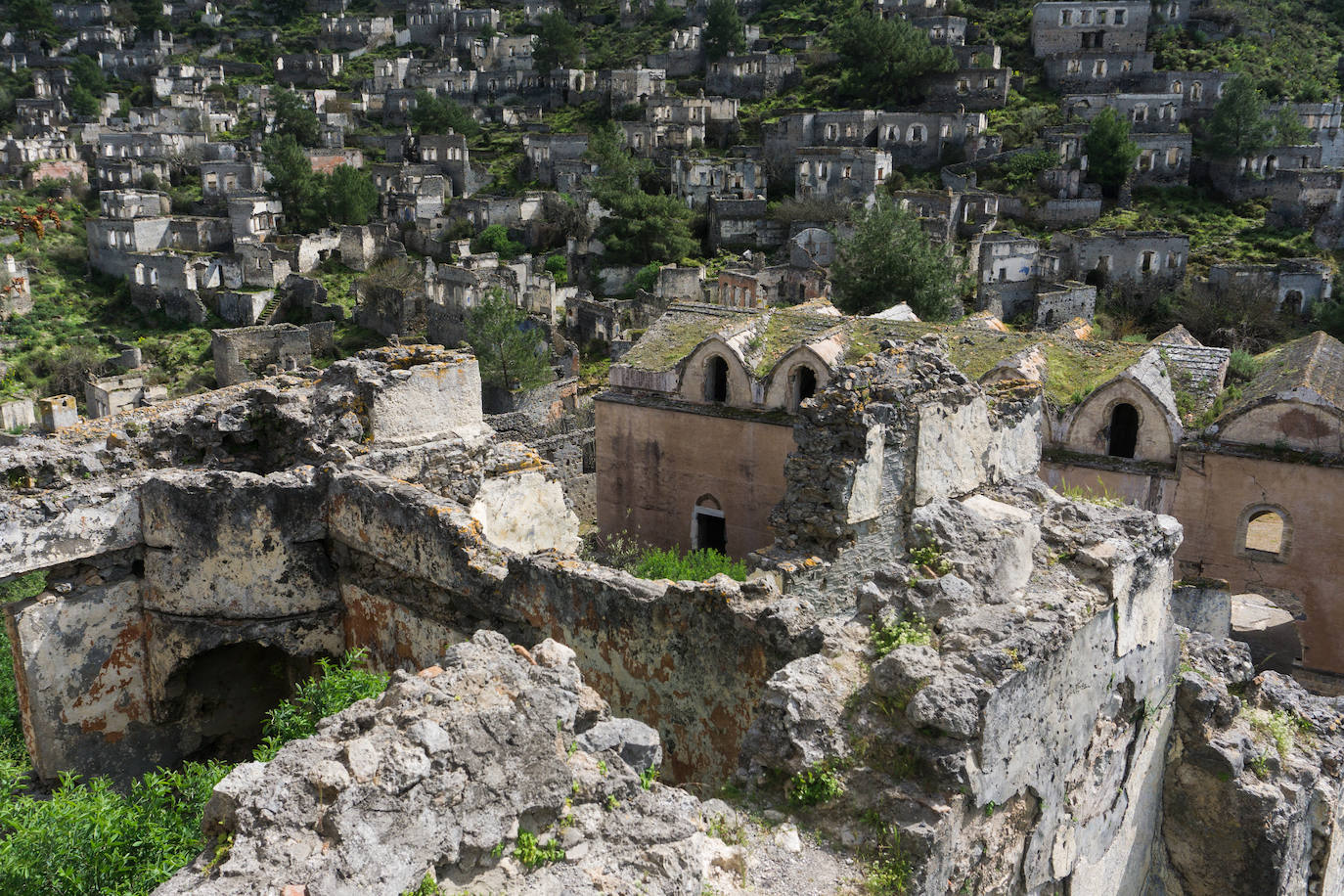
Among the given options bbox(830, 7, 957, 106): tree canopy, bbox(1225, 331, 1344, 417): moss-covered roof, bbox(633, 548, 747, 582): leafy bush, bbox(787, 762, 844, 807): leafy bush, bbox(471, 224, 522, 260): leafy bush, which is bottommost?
bbox(471, 224, 522, 260): leafy bush

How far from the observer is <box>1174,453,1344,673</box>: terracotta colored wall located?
16703mm

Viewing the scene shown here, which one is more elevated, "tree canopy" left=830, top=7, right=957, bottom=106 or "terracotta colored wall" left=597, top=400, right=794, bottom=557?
"tree canopy" left=830, top=7, right=957, bottom=106

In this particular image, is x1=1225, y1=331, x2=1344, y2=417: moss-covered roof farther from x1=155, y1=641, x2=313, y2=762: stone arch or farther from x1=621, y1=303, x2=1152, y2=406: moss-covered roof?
x1=155, y1=641, x2=313, y2=762: stone arch

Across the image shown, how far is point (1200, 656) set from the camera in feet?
29.9

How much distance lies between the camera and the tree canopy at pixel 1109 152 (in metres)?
53.9

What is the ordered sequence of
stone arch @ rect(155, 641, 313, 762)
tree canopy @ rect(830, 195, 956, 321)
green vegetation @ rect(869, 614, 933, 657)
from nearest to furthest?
green vegetation @ rect(869, 614, 933, 657)
stone arch @ rect(155, 641, 313, 762)
tree canopy @ rect(830, 195, 956, 321)

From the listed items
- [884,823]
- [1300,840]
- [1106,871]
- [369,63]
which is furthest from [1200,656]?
[369,63]

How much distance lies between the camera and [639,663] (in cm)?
844

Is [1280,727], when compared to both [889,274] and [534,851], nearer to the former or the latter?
[534,851]

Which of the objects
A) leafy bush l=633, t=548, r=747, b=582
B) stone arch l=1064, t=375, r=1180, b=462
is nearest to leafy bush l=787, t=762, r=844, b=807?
leafy bush l=633, t=548, r=747, b=582

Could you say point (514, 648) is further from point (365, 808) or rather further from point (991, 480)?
point (991, 480)

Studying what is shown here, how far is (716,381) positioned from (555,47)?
7151 cm

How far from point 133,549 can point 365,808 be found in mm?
7091

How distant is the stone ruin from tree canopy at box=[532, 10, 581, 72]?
77920mm
